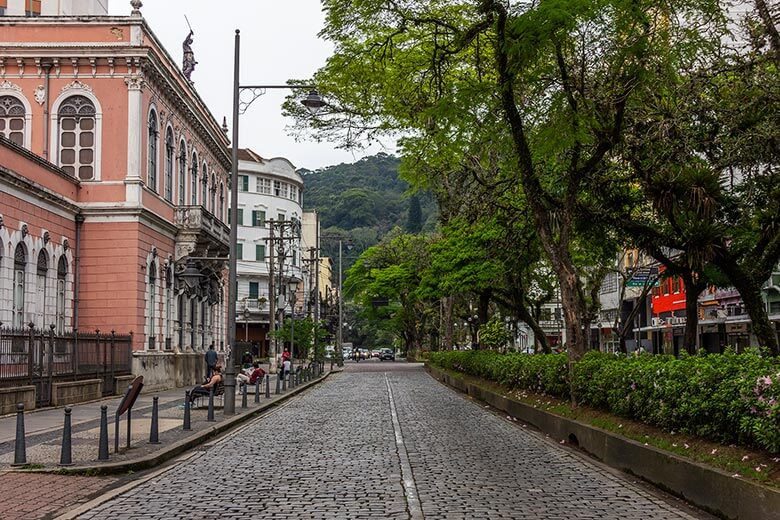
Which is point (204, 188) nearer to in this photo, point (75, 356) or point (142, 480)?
point (75, 356)

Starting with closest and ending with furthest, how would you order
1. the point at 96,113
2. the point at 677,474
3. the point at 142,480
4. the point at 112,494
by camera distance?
the point at 677,474 → the point at 112,494 → the point at 142,480 → the point at 96,113

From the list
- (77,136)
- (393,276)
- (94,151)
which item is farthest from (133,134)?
(393,276)

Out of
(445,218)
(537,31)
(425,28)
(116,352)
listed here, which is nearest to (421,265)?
(445,218)

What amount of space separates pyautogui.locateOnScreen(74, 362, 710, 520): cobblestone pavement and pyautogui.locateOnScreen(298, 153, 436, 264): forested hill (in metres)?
86.3

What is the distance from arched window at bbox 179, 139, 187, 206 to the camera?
39750 millimetres

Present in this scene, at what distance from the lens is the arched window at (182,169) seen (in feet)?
130

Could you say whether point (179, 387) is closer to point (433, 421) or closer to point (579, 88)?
point (433, 421)

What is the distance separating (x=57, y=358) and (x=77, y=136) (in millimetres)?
11137

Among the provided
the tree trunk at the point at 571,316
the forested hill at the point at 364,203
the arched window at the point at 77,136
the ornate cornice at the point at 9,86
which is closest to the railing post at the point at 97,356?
the arched window at the point at 77,136

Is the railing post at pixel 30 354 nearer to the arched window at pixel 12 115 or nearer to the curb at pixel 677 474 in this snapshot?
the curb at pixel 677 474

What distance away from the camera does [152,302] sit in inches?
1375

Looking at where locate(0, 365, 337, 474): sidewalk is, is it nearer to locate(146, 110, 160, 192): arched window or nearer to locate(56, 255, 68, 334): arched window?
locate(56, 255, 68, 334): arched window

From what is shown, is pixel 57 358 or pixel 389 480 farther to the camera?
pixel 57 358

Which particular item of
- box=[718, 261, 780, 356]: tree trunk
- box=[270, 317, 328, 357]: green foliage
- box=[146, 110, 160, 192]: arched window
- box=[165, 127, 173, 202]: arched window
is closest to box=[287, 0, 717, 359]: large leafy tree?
box=[718, 261, 780, 356]: tree trunk
